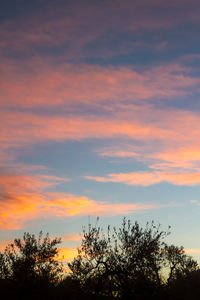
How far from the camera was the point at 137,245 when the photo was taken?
3431cm

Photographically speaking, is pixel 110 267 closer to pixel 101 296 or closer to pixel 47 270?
pixel 101 296

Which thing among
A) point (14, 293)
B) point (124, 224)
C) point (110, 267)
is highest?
point (124, 224)

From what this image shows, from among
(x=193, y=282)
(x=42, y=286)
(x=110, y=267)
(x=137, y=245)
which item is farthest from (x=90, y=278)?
(x=193, y=282)

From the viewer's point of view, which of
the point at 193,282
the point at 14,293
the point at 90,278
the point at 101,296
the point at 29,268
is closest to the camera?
the point at 101,296

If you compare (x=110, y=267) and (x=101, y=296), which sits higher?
(x=110, y=267)

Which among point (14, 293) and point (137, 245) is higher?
point (137, 245)

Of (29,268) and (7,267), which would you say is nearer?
(29,268)

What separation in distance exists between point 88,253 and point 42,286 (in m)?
14.7

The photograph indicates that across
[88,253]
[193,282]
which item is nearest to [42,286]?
[88,253]

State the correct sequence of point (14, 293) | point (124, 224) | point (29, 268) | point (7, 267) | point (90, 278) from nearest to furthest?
point (90, 278) < point (124, 224) < point (14, 293) < point (29, 268) < point (7, 267)

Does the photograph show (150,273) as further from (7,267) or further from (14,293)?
(7,267)

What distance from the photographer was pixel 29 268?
156 ft

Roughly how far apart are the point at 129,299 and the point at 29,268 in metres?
19.9

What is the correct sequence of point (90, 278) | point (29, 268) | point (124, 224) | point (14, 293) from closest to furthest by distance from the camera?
point (90, 278) < point (124, 224) < point (14, 293) < point (29, 268)
